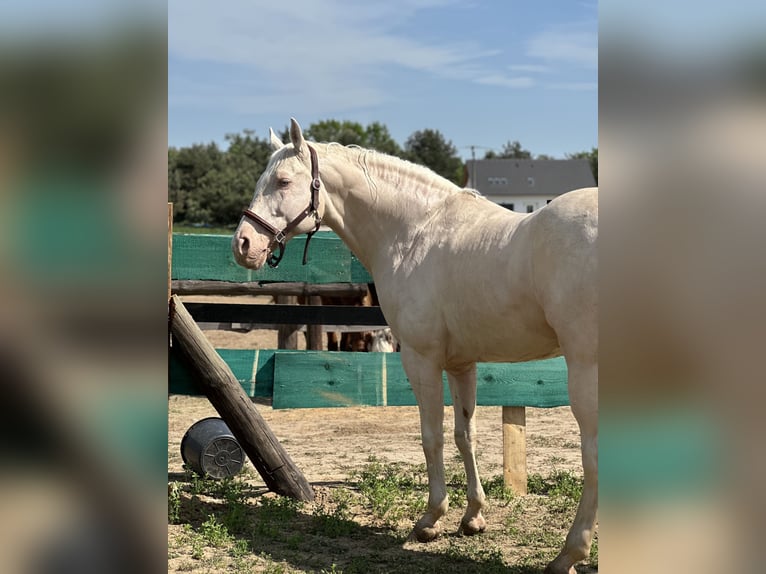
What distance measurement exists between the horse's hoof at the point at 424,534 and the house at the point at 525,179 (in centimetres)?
7244

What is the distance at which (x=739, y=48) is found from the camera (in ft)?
2.51

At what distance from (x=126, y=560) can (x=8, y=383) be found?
0.25m

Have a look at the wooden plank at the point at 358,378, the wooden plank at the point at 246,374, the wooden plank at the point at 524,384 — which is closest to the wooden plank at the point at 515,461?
the wooden plank at the point at 524,384

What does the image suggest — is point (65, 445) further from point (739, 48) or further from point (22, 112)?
point (739, 48)

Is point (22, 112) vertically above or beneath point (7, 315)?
above

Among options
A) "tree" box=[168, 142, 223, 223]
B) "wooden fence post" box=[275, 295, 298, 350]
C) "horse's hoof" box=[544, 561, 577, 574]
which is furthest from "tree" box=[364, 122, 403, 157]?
"horse's hoof" box=[544, 561, 577, 574]

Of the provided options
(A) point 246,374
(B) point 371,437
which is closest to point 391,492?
(A) point 246,374

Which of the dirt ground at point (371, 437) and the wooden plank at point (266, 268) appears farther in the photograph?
the wooden plank at point (266, 268)

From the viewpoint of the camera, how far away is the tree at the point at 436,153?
279ft

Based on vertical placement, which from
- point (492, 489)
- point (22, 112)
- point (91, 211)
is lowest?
point (492, 489)

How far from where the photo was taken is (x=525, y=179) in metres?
77.4

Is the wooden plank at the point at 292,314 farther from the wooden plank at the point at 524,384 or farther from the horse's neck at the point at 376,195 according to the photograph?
the horse's neck at the point at 376,195

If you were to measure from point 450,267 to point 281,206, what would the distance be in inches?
43.6

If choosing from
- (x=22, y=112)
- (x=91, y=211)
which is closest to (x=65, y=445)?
(x=91, y=211)
